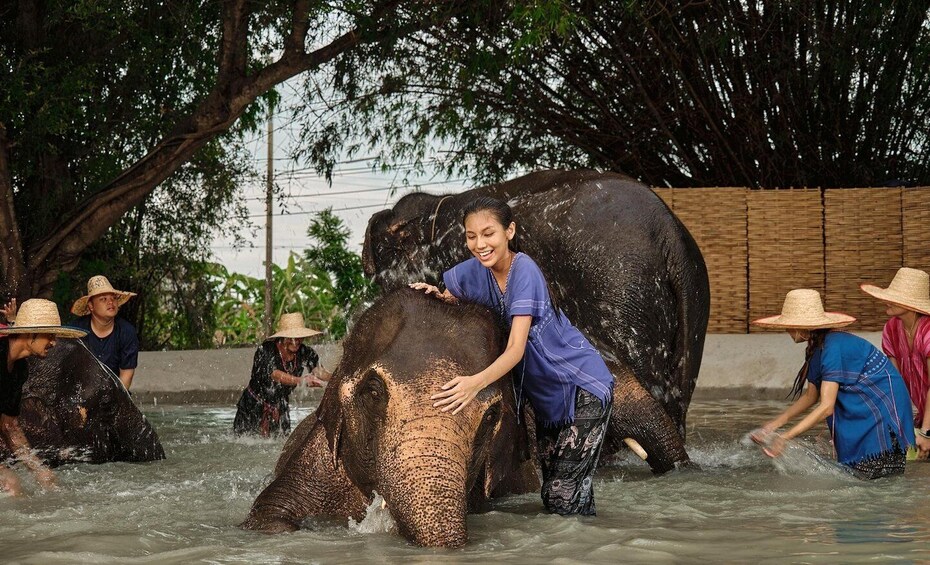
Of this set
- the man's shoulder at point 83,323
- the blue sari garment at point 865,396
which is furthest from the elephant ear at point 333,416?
the man's shoulder at point 83,323

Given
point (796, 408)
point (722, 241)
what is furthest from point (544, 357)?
point (722, 241)

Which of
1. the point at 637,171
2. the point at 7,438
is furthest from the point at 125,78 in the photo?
the point at 7,438

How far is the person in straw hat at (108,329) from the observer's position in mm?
7562

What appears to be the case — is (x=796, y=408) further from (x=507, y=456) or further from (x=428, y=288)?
(x=428, y=288)

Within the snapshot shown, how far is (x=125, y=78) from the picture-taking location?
11227 millimetres

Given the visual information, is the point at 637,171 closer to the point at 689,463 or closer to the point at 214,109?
the point at 214,109

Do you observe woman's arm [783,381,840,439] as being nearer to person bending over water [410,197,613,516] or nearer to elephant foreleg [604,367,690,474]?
elephant foreleg [604,367,690,474]

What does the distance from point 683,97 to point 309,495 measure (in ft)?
29.0

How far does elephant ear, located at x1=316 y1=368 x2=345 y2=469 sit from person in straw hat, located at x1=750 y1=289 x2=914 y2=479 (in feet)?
7.25

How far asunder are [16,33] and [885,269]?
8248 mm

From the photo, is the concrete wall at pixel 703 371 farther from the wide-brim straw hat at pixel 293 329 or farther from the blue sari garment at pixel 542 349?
the blue sari garment at pixel 542 349

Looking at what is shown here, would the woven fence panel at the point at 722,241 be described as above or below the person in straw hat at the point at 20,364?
above

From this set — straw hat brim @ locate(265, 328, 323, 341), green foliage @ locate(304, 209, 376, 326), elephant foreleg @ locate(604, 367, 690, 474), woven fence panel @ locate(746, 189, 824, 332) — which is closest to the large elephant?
elephant foreleg @ locate(604, 367, 690, 474)

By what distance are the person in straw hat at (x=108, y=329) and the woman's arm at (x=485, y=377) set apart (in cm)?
398
